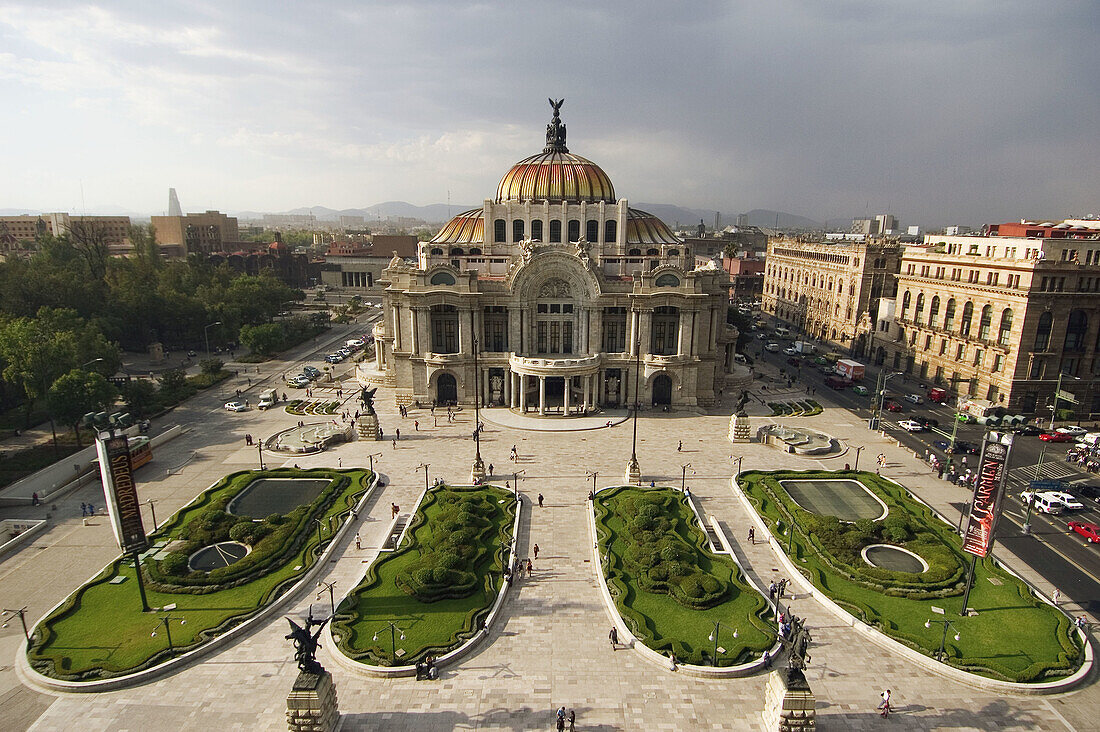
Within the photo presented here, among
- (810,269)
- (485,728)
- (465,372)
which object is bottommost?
(485,728)

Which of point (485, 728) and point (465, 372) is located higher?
point (465, 372)

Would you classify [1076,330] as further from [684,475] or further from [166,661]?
[166,661]

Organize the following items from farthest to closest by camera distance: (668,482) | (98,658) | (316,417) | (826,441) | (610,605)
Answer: (316,417) → (826,441) → (668,482) → (610,605) → (98,658)

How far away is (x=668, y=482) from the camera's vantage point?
50.8 metres

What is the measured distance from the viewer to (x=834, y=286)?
11394cm

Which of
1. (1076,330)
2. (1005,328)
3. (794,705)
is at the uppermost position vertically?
(1076,330)

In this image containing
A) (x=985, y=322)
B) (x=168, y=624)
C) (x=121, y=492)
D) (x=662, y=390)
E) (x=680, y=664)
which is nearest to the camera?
(x=680, y=664)

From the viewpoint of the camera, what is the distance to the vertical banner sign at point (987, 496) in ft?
97.3

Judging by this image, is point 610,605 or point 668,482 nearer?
point 610,605

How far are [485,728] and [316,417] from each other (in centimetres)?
4864

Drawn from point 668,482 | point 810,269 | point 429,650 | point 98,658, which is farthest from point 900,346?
point 98,658

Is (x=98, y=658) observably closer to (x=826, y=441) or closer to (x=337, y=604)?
(x=337, y=604)

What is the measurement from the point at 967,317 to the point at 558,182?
56344 mm

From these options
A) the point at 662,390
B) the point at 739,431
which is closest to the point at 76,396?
the point at 662,390
